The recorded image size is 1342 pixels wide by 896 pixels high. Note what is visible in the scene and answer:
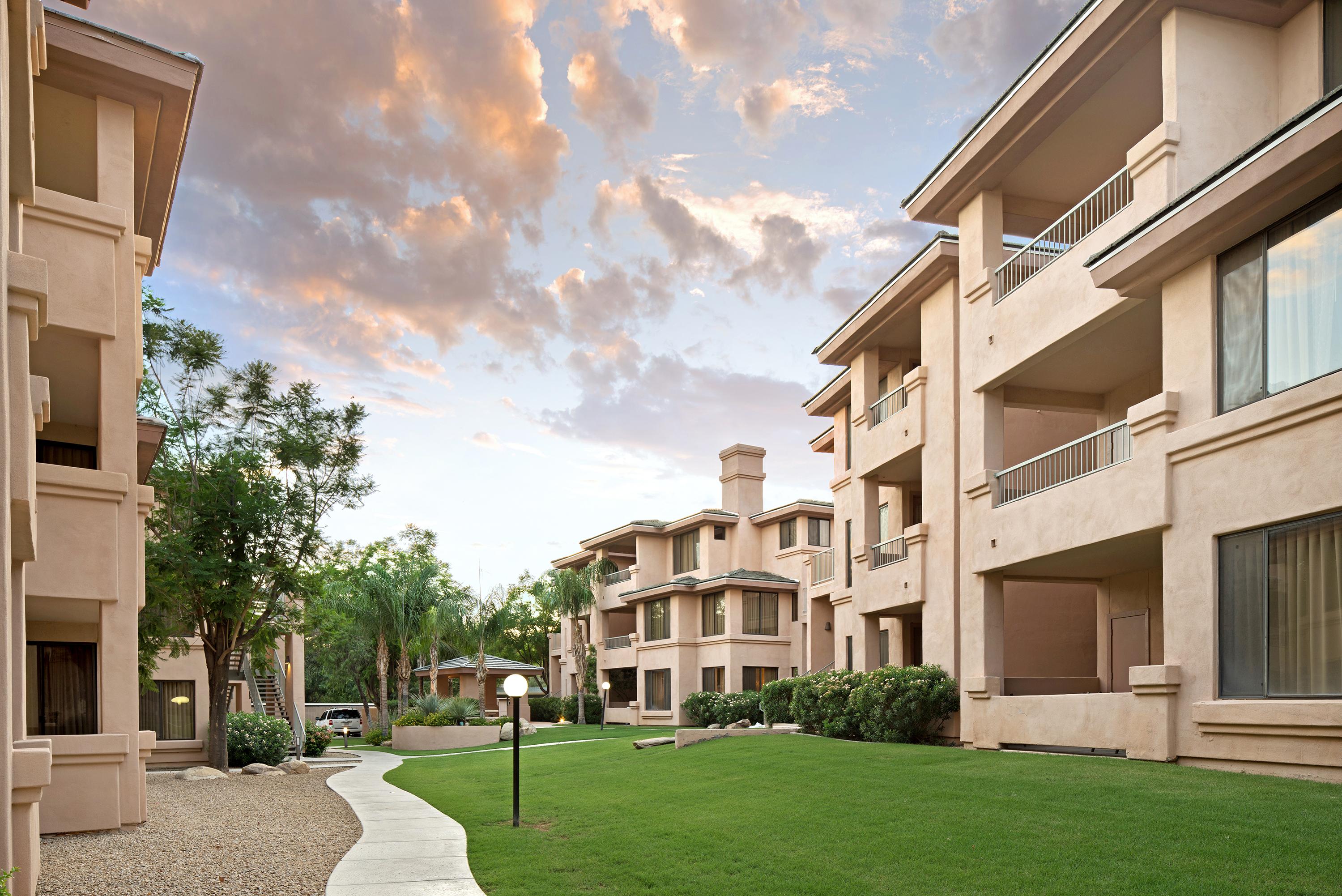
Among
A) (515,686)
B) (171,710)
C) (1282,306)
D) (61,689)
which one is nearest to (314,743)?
(171,710)

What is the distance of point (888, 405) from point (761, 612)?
21.1 metres

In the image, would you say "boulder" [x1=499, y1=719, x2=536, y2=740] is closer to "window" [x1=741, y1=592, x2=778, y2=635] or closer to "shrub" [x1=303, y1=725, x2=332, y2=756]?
"shrub" [x1=303, y1=725, x2=332, y2=756]

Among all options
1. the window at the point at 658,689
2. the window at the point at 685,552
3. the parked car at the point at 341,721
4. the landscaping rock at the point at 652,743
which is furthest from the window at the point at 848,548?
the parked car at the point at 341,721

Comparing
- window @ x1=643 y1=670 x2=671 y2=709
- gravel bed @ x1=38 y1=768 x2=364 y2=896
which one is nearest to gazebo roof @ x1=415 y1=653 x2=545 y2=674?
window @ x1=643 y1=670 x2=671 y2=709

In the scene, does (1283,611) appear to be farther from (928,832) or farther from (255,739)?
(255,739)

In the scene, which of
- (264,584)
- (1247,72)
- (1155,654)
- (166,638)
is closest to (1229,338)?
(1247,72)

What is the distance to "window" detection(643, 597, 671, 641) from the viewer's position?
4925 cm

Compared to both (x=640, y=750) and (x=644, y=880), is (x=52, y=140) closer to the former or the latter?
(x=644, y=880)

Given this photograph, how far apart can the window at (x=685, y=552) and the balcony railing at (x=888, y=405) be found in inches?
946

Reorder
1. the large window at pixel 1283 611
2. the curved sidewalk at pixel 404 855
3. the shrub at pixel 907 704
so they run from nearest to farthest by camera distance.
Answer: the curved sidewalk at pixel 404 855 < the large window at pixel 1283 611 < the shrub at pixel 907 704

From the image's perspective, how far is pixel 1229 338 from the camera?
44.4ft

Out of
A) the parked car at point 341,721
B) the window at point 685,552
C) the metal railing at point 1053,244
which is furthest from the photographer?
the parked car at point 341,721

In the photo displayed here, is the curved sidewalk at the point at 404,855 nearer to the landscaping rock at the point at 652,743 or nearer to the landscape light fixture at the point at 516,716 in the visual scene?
Answer: the landscape light fixture at the point at 516,716

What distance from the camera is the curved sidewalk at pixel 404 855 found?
925 cm
